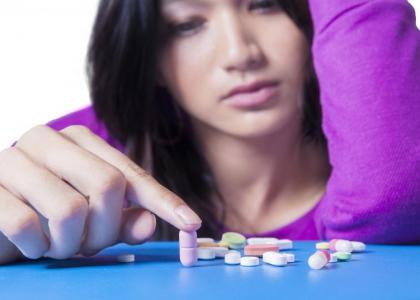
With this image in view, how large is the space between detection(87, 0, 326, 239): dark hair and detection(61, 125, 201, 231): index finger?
0.41 m

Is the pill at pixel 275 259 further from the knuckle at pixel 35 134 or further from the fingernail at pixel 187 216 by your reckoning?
the knuckle at pixel 35 134

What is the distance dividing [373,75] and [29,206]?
45 centimetres

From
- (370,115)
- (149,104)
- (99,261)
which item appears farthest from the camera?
(149,104)

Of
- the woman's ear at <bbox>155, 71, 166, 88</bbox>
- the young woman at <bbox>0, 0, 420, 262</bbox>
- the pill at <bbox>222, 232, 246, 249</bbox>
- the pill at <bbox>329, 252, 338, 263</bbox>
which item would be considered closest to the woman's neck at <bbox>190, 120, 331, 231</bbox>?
the young woman at <bbox>0, 0, 420, 262</bbox>

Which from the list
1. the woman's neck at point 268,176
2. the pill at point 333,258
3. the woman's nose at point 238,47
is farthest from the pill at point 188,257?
the woman's neck at point 268,176

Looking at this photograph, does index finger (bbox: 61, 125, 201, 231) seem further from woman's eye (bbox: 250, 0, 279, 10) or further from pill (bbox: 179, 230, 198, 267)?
woman's eye (bbox: 250, 0, 279, 10)

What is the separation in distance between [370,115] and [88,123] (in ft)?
1.97

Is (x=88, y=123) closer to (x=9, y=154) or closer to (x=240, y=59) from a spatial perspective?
(x=240, y=59)

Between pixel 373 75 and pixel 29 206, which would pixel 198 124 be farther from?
pixel 29 206

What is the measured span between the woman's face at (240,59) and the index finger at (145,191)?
0.35 m

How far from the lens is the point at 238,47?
923mm

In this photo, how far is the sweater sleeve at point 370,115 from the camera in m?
0.73

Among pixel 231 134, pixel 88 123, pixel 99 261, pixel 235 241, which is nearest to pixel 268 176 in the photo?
pixel 231 134

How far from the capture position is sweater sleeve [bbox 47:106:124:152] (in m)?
1.17
